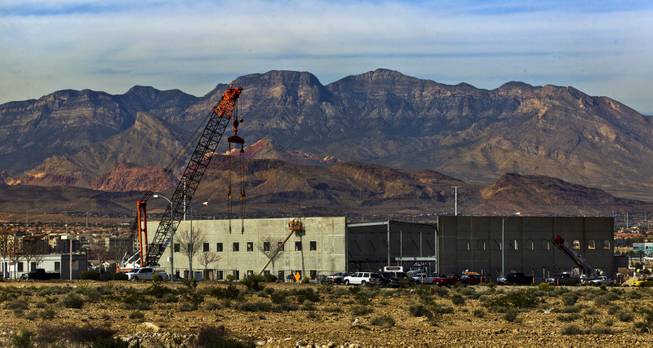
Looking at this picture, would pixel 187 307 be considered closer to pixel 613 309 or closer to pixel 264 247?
pixel 613 309

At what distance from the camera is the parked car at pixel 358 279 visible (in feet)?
297

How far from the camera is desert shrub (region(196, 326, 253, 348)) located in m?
36.5

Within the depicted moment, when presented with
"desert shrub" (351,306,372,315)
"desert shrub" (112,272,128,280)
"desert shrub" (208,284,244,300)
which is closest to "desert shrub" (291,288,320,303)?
"desert shrub" (208,284,244,300)

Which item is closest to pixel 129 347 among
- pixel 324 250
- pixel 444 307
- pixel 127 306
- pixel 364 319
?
pixel 364 319

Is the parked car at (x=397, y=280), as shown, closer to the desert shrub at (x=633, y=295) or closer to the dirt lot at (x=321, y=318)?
the dirt lot at (x=321, y=318)

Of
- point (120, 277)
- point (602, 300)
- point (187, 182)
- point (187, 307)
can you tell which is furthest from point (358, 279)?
point (187, 182)

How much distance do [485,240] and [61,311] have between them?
220ft

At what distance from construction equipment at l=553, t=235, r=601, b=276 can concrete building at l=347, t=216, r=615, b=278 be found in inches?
23.1

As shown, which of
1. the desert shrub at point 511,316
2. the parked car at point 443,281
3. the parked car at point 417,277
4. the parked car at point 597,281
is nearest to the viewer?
the desert shrub at point 511,316

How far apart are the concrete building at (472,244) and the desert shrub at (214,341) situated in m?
75.8

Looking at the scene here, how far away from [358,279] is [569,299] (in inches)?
1051

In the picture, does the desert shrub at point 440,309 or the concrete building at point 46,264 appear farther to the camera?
the concrete building at point 46,264

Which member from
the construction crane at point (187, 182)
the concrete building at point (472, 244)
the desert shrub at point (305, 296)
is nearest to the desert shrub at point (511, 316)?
the desert shrub at point (305, 296)

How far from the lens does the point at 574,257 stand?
11944 centimetres
